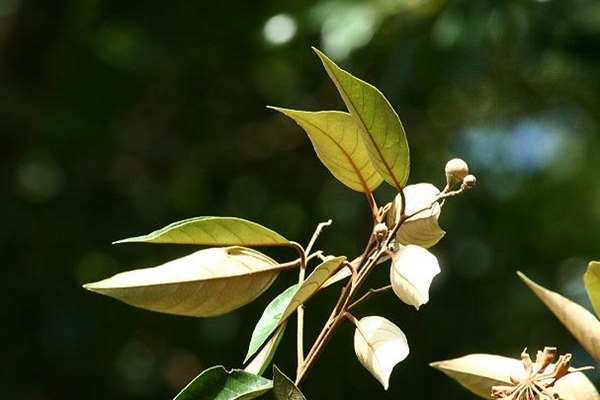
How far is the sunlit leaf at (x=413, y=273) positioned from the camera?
70 cm

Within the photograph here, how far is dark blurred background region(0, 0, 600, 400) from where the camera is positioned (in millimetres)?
3107

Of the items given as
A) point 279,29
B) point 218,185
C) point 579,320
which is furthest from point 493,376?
point 218,185

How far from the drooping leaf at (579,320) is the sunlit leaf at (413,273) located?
0.42 feet

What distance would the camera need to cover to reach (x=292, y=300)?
0.73m

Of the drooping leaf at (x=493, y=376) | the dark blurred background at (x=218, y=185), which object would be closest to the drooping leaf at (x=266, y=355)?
the drooping leaf at (x=493, y=376)

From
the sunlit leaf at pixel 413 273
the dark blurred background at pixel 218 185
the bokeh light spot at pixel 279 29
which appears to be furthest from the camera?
the dark blurred background at pixel 218 185

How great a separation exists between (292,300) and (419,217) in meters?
0.10

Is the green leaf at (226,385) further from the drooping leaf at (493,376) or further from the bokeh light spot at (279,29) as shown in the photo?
the bokeh light spot at (279,29)

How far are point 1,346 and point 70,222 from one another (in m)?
0.41

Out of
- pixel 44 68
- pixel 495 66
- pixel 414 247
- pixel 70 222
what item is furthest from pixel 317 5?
pixel 414 247

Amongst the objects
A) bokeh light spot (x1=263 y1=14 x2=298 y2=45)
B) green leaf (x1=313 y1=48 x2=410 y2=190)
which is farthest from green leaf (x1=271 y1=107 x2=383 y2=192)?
bokeh light spot (x1=263 y1=14 x2=298 y2=45)

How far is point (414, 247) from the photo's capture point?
0.74m

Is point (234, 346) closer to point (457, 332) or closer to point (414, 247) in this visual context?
point (457, 332)

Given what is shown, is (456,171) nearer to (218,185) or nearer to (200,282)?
(200,282)
